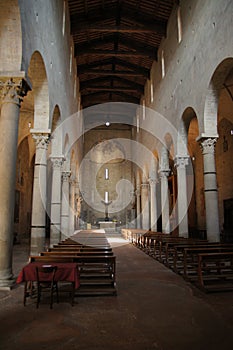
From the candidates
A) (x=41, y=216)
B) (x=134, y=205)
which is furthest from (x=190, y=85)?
(x=134, y=205)

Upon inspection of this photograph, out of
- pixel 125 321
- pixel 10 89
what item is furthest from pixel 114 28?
pixel 125 321

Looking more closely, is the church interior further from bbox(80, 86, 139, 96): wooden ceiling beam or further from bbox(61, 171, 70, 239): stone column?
bbox(80, 86, 139, 96): wooden ceiling beam

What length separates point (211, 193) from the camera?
32.6ft

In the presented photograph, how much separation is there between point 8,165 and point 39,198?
136 inches

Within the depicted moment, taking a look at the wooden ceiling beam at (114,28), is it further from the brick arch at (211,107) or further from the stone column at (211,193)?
the stone column at (211,193)

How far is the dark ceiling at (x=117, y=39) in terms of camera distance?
1529 cm

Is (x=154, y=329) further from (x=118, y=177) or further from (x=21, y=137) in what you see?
(x=118, y=177)

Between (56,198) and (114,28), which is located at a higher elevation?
(114,28)

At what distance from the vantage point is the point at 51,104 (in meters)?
10.4

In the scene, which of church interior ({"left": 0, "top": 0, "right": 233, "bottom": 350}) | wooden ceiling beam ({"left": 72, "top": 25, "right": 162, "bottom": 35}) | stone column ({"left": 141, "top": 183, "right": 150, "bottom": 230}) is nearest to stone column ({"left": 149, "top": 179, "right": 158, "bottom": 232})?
church interior ({"left": 0, "top": 0, "right": 233, "bottom": 350})

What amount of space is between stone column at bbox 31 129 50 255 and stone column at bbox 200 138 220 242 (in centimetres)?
575

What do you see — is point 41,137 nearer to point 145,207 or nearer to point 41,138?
point 41,138

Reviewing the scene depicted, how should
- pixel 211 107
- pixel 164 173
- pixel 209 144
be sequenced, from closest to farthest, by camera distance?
pixel 211 107 < pixel 209 144 < pixel 164 173

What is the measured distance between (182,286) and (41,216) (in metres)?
5.24
